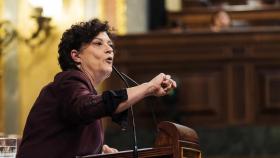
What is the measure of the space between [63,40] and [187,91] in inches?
149

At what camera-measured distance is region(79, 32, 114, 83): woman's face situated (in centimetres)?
320

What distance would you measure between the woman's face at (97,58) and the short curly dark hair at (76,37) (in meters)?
0.02

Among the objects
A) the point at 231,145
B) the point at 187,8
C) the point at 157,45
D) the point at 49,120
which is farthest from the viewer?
the point at 187,8

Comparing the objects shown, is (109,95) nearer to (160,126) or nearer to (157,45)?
(160,126)

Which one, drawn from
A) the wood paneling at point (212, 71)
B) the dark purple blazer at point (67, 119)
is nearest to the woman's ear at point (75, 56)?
the dark purple blazer at point (67, 119)

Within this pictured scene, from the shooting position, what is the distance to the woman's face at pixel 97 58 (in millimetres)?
3201

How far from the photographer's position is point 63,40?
10.9ft

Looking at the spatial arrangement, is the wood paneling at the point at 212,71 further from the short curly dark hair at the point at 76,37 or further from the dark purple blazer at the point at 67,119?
the dark purple blazer at the point at 67,119

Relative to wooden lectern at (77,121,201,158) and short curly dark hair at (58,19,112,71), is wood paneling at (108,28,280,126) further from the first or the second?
wooden lectern at (77,121,201,158)

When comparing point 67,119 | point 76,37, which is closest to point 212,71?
point 76,37

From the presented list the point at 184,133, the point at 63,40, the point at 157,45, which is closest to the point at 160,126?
the point at 184,133

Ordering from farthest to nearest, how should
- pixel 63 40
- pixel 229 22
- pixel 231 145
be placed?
pixel 229 22
pixel 231 145
pixel 63 40

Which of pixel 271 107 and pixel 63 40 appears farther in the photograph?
pixel 271 107

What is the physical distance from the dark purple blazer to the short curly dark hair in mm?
142
